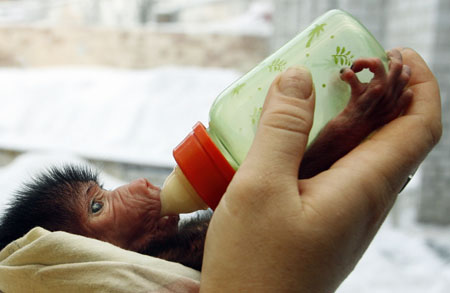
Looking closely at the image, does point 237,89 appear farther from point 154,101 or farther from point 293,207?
point 154,101

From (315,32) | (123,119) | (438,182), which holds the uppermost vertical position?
(315,32)

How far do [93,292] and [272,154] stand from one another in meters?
0.24

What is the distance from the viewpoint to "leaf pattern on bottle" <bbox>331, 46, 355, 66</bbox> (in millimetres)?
490

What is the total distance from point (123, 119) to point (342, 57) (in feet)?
7.59

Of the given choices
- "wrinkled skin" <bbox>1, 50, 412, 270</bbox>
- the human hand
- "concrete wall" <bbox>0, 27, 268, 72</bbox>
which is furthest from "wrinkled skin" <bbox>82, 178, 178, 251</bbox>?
"concrete wall" <bbox>0, 27, 268, 72</bbox>

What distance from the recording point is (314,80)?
19.3 inches

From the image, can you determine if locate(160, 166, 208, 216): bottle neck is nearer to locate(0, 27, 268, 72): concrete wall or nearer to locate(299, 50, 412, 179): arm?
locate(299, 50, 412, 179): arm

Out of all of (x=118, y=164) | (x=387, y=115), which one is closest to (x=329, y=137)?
(x=387, y=115)

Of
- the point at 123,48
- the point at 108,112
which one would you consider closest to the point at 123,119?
the point at 108,112

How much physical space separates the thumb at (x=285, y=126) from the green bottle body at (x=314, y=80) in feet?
0.23

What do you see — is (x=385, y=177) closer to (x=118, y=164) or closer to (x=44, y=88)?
(x=118, y=164)

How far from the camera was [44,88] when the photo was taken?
306 centimetres

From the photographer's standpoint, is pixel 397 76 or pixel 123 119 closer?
pixel 397 76

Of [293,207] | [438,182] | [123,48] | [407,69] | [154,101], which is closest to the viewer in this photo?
[293,207]
